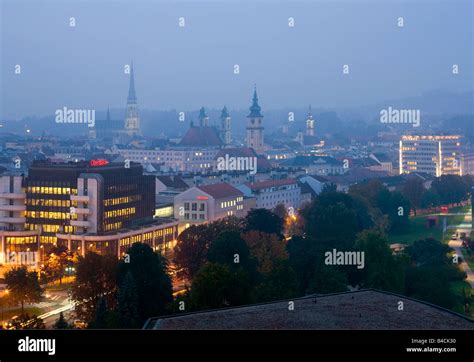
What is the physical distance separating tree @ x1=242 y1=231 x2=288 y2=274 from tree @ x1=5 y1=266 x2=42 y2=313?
7.89 ft

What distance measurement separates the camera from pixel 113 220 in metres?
12.4

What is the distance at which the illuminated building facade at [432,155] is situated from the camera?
26.8 m

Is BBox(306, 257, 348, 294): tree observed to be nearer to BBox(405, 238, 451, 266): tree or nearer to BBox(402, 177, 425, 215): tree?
BBox(405, 238, 451, 266): tree

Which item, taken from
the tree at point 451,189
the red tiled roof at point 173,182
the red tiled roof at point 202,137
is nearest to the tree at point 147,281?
the red tiled roof at point 173,182

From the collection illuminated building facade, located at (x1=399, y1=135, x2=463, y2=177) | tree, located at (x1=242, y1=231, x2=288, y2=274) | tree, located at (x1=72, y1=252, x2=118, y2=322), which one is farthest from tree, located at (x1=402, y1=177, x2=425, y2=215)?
tree, located at (x1=72, y1=252, x2=118, y2=322)

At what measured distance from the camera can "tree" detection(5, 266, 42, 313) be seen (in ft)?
27.4

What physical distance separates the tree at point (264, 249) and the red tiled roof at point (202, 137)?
19.5 metres

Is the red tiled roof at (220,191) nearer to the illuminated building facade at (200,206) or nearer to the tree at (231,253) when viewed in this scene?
the illuminated building facade at (200,206)

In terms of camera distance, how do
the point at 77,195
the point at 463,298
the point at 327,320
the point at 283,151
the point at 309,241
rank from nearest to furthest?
the point at 327,320 < the point at 463,298 < the point at 309,241 < the point at 77,195 < the point at 283,151

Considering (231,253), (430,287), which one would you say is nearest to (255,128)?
(231,253)

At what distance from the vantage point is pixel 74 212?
1218 cm
